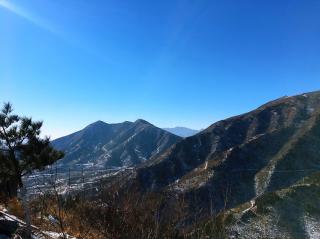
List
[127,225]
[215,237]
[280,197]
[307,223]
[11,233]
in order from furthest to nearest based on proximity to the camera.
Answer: [280,197]
[307,223]
[11,233]
[127,225]
[215,237]

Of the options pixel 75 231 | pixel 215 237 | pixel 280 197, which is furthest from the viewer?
pixel 280 197

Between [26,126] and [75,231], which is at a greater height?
[26,126]

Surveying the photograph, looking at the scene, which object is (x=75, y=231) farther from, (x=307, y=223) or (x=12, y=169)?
(x=307, y=223)

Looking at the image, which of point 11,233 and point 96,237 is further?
point 96,237

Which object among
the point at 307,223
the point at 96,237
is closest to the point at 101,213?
the point at 96,237

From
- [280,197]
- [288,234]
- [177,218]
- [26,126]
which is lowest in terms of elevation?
[288,234]

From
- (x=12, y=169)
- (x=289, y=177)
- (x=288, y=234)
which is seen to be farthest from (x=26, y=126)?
(x=289, y=177)
